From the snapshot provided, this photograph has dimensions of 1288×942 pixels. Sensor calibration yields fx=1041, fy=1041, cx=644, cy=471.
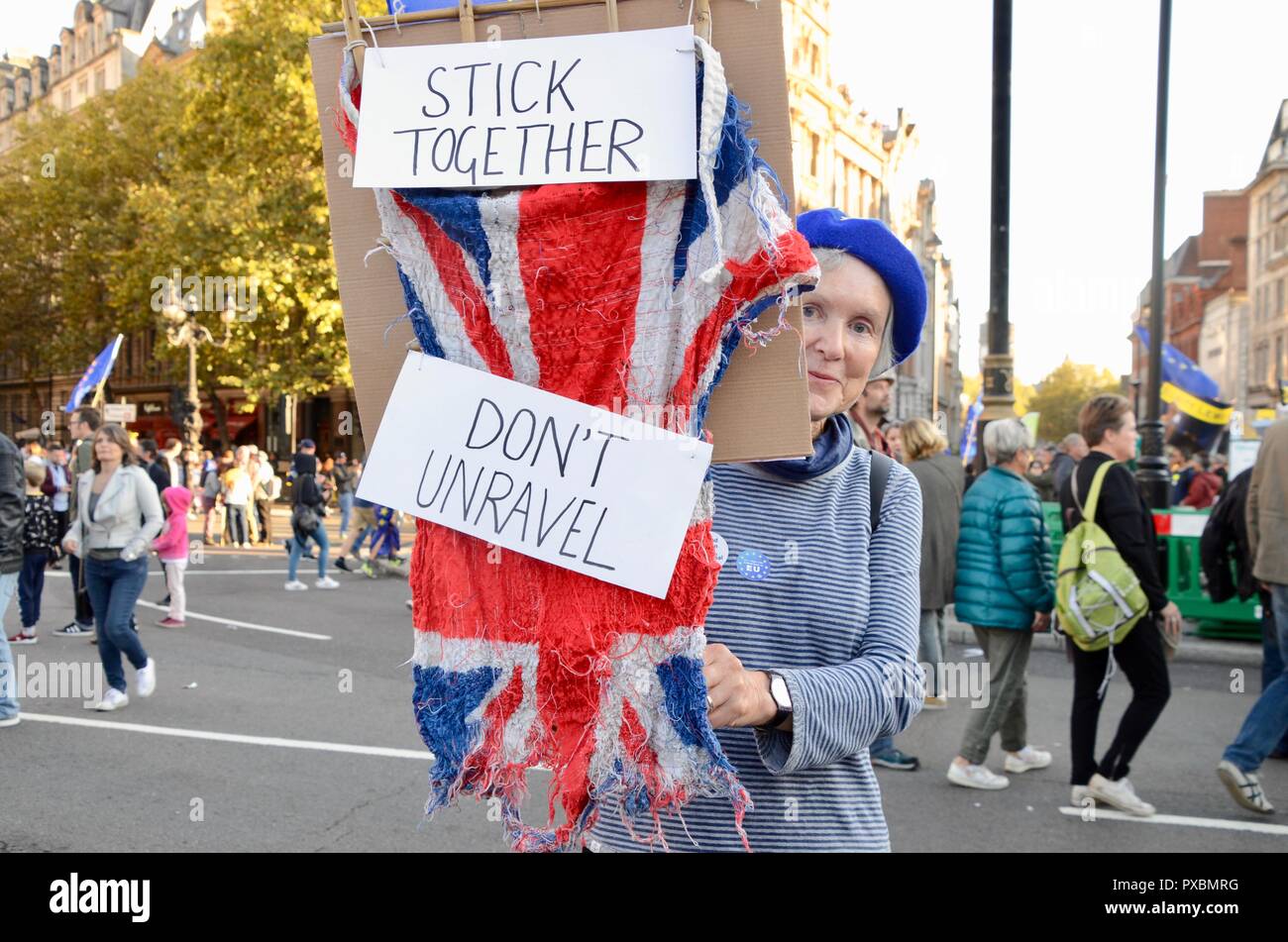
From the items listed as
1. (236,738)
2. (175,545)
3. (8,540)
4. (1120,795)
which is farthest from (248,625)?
(1120,795)

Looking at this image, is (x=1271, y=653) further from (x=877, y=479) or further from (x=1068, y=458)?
(x=877, y=479)

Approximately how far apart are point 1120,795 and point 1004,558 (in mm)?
1305

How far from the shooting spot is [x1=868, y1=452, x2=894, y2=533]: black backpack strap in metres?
1.71

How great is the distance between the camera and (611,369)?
4.16ft

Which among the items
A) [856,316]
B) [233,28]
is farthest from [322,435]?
[856,316]

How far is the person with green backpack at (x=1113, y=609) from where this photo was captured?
16.7 feet

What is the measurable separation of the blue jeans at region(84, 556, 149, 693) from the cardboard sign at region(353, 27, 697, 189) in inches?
259

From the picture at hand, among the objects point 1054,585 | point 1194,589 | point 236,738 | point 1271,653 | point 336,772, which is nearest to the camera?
point 336,772

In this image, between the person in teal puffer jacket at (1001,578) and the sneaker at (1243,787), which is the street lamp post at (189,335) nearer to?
the person in teal puffer jacket at (1001,578)

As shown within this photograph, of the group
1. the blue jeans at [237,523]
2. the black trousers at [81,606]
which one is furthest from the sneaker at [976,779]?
the blue jeans at [237,523]

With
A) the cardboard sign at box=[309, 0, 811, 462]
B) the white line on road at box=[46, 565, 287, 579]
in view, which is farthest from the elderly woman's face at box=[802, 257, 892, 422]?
the white line on road at box=[46, 565, 287, 579]

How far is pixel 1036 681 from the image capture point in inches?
328

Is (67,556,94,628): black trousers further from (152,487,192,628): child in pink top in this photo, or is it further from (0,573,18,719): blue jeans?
(0,573,18,719): blue jeans
